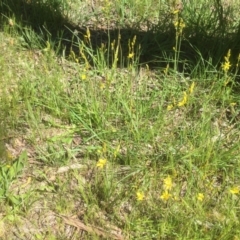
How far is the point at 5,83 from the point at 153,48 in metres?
1.30

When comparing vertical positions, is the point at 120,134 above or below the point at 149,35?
below

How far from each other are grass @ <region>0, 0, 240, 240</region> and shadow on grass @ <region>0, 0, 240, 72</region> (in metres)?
0.01

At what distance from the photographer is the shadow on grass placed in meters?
3.54

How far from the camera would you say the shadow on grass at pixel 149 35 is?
3.54m

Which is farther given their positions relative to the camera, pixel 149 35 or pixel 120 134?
pixel 149 35

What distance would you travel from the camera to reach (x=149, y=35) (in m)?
3.82

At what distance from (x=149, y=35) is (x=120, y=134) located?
1.32m

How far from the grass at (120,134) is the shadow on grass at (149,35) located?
0.5 inches

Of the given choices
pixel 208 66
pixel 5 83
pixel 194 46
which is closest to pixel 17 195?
pixel 5 83

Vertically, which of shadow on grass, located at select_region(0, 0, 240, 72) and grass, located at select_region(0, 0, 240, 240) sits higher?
shadow on grass, located at select_region(0, 0, 240, 72)

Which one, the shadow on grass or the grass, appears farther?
the shadow on grass

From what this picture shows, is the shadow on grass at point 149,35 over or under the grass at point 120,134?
over

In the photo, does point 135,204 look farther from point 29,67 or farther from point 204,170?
point 29,67

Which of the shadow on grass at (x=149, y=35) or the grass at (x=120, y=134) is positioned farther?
the shadow on grass at (x=149, y=35)
